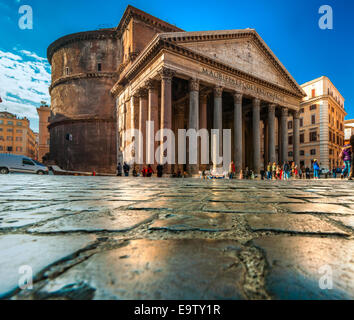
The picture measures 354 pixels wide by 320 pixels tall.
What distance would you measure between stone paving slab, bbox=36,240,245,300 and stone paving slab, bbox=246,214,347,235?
528 millimetres

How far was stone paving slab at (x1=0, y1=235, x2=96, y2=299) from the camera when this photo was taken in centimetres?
71

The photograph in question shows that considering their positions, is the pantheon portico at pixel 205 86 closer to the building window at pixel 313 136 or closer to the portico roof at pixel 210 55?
the portico roof at pixel 210 55

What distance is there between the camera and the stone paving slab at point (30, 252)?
0.71m

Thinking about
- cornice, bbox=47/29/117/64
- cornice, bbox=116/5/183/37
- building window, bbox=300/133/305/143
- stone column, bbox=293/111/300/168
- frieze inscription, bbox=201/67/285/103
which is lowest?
stone column, bbox=293/111/300/168

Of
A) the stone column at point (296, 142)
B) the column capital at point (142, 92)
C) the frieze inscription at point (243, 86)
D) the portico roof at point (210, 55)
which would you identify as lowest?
the stone column at point (296, 142)

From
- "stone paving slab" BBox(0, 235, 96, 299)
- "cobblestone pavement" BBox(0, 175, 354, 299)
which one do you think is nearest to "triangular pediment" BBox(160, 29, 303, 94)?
"cobblestone pavement" BBox(0, 175, 354, 299)

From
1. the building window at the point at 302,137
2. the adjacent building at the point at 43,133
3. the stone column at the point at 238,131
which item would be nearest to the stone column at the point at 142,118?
the stone column at the point at 238,131

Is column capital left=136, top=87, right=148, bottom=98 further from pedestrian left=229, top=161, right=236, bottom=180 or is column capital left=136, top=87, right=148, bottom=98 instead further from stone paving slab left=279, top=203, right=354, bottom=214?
stone paving slab left=279, top=203, right=354, bottom=214

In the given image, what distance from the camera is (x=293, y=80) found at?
942 inches

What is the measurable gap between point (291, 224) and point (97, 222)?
52.4 inches

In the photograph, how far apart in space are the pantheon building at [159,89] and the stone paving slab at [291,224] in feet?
47.0

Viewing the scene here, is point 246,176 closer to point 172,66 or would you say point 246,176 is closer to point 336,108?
point 172,66
